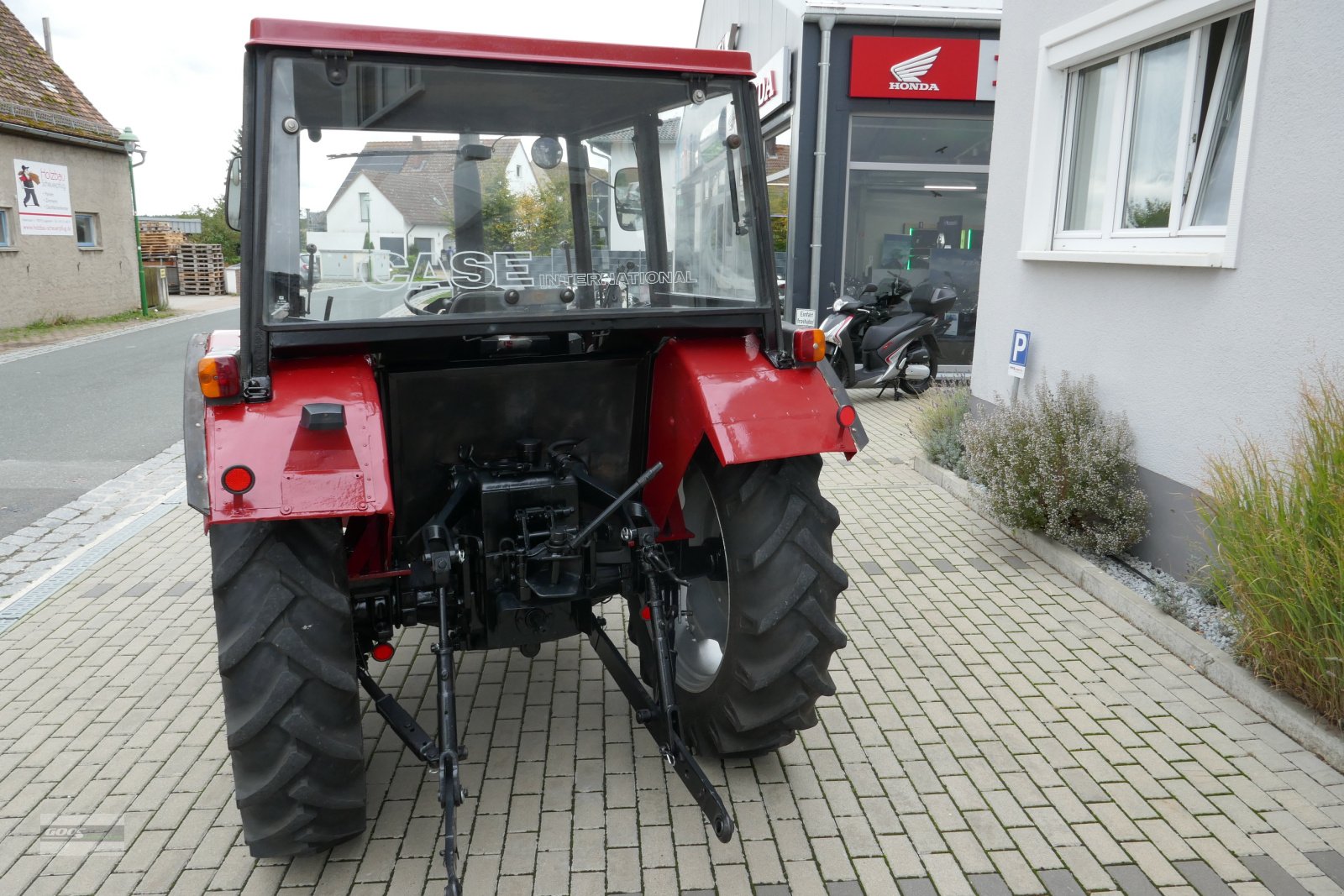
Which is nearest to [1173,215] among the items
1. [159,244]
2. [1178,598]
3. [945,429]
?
[1178,598]

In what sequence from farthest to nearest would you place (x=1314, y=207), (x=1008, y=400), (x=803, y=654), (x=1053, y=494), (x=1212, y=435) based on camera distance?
1. (x=1008, y=400)
2. (x=1053, y=494)
3. (x=1212, y=435)
4. (x=1314, y=207)
5. (x=803, y=654)

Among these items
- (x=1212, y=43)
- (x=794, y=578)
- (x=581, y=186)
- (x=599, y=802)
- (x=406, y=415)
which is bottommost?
(x=599, y=802)

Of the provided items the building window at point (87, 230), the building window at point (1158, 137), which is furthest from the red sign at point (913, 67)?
the building window at point (87, 230)

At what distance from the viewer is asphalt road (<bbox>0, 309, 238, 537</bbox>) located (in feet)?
23.2

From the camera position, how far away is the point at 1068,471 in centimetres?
521

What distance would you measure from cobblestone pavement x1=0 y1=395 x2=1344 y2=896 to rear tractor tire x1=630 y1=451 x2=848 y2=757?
28 centimetres

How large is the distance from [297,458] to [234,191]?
83cm

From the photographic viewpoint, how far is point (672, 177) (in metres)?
3.19

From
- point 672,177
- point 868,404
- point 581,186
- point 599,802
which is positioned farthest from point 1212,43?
point 868,404

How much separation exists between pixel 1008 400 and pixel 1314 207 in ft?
9.08

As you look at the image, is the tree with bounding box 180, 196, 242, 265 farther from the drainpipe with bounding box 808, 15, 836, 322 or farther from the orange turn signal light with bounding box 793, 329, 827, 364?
the orange turn signal light with bounding box 793, 329, 827, 364

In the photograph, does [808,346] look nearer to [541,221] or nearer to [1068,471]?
[541,221]

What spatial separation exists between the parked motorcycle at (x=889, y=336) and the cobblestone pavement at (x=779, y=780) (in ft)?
17.8

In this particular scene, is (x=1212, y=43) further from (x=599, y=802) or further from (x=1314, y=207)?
(x=599, y=802)
